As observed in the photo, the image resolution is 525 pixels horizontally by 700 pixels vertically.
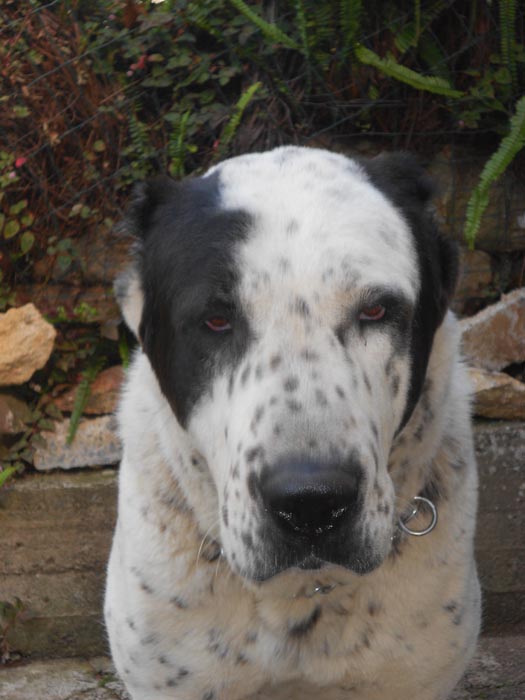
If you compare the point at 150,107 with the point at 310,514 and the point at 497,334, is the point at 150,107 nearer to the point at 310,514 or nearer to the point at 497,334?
the point at 497,334

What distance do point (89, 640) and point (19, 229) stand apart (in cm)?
160

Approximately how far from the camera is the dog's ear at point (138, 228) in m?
2.61

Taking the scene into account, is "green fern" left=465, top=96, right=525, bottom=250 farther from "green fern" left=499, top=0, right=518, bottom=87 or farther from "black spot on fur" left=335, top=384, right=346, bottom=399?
"black spot on fur" left=335, top=384, right=346, bottom=399

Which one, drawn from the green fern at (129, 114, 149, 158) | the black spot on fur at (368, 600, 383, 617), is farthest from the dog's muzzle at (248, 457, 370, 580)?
the green fern at (129, 114, 149, 158)

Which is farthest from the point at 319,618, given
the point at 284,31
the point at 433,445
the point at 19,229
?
the point at 284,31

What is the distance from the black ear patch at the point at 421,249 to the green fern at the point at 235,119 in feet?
4.29

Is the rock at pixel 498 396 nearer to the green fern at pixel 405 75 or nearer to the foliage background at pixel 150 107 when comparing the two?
the foliage background at pixel 150 107

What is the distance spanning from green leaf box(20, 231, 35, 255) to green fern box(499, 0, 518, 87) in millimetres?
1902

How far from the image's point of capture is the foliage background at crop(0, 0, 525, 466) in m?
4.11

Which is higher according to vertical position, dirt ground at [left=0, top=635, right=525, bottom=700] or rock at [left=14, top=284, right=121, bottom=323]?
rock at [left=14, top=284, right=121, bottom=323]

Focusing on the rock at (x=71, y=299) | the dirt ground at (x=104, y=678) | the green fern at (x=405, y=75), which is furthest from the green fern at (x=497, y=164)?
the dirt ground at (x=104, y=678)

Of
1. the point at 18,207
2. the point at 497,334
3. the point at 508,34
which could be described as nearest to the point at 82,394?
the point at 18,207

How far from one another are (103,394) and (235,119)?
1169 millimetres

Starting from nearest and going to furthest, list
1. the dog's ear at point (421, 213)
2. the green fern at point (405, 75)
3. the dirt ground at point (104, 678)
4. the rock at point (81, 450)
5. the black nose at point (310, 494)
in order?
the black nose at point (310, 494) < the dog's ear at point (421, 213) < the dirt ground at point (104, 678) < the green fern at point (405, 75) < the rock at point (81, 450)
